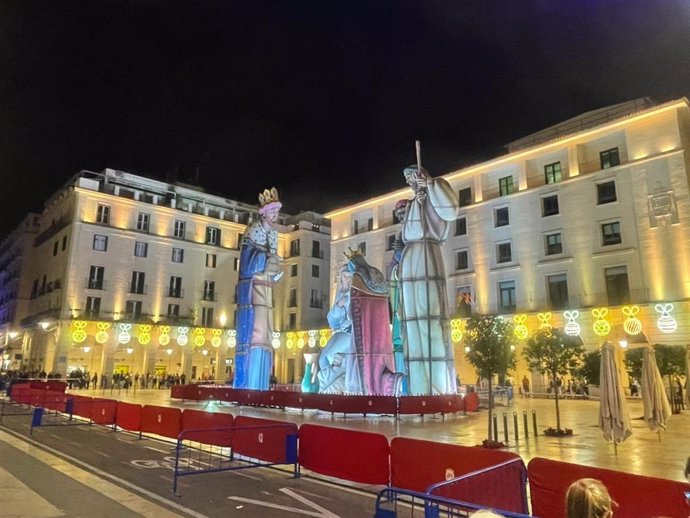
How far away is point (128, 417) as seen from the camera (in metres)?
14.5

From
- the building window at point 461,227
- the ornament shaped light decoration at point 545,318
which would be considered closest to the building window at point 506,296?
the ornament shaped light decoration at point 545,318

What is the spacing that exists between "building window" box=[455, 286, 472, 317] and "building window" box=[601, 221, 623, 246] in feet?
36.2

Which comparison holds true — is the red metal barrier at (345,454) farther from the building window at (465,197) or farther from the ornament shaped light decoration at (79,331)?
the ornament shaped light decoration at (79,331)

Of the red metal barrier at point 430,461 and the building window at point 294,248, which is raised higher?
the building window at point 294,248

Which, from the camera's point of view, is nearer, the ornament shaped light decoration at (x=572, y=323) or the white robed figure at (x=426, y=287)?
the white robed figure at (x=426, y=287)

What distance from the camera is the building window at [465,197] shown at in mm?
43562

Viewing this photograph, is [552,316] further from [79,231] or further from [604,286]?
[79,231]

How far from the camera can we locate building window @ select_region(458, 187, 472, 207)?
143 ft

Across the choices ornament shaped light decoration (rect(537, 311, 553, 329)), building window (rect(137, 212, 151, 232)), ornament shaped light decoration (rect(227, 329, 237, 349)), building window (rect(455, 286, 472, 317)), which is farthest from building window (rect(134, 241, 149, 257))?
ornament shaped light decoration (rect(537, 311, 553, 329))

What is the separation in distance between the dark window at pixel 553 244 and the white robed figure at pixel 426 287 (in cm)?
1946

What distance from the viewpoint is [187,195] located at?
186ft

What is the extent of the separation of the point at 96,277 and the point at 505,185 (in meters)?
38.6

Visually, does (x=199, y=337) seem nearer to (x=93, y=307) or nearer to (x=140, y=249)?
(x=93, y=307)

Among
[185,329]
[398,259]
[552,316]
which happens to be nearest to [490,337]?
[398,259]
